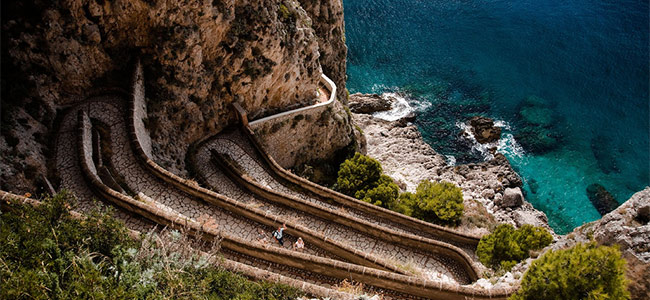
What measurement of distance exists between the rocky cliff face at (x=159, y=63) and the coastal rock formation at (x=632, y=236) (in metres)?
21.5

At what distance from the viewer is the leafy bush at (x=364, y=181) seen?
105 ft

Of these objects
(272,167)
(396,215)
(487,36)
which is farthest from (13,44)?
(487,36)

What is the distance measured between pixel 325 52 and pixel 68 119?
1058 inches

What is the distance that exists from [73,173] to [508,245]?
900 inches

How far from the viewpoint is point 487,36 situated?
2425 inches

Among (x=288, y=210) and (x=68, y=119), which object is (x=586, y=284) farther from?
(x=68, y=119)

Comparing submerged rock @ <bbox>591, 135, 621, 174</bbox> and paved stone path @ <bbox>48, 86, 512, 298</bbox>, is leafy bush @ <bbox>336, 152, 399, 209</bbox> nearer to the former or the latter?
paved stone path @ <bbox>48, 86, 512, 298</bbox>

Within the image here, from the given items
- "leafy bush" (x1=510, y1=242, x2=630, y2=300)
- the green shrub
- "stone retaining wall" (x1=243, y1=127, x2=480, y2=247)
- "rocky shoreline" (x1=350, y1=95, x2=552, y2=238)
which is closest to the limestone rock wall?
the green shrub

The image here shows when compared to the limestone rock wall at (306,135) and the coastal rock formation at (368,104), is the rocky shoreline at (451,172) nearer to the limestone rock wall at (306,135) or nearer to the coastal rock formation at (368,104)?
the coastal rock formation at (368,104)

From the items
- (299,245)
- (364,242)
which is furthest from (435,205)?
(299,245)

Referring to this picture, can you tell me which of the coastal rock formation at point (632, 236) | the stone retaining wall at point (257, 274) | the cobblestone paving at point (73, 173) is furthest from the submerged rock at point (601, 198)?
the cobblestone paving at point (73, 173)

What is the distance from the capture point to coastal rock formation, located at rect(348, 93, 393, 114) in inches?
2068

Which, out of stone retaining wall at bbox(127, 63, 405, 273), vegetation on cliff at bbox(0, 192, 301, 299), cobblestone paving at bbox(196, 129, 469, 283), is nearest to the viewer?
vegetation on cliff at bbox(0, 192, 301, 299)

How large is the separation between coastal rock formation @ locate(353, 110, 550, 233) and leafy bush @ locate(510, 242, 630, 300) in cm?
1885
